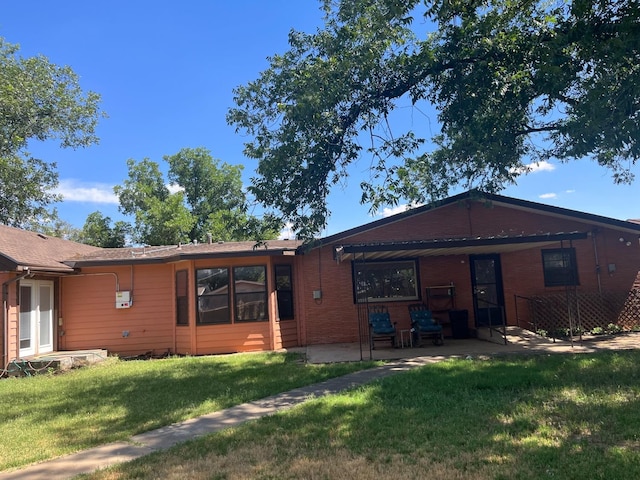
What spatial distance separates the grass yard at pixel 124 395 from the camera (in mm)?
5570

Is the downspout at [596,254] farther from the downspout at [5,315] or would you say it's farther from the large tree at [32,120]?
the large tree at [32,120]

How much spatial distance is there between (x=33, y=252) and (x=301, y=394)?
9.43 m

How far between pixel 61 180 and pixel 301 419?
2188 centimetres

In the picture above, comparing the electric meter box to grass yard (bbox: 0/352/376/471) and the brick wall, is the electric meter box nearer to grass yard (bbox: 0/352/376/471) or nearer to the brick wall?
grass yard (bbox: 0/352/376/471)

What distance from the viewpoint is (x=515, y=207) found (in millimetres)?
13117

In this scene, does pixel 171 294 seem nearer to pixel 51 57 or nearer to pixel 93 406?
pixel 93 406

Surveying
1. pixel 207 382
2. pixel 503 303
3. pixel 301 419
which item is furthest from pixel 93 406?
pixel 503 303

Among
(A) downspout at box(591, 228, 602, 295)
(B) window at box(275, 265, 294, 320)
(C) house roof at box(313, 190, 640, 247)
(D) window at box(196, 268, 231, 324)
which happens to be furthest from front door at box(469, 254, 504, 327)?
(D) window at box(196, 268, 231, 324)

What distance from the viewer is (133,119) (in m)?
19.8

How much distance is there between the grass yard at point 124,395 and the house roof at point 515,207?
3953 millimetres

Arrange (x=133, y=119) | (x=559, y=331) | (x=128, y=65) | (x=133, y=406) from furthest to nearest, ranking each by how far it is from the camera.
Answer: (x=133, y=119), (x=128, y=65), (x=559, y=331), (x=133, y=406)

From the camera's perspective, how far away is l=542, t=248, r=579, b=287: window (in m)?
13.0

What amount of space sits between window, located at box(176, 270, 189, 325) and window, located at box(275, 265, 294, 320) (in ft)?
8.44

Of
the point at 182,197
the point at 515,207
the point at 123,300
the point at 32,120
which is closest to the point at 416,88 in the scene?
the point at 515,207
